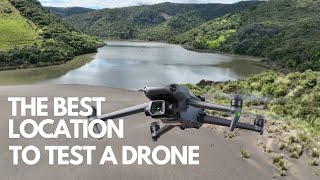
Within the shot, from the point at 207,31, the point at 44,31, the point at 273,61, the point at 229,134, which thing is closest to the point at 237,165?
the point at 229,134

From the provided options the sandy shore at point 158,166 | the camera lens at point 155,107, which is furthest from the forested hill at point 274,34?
the camera lens at point 155,107

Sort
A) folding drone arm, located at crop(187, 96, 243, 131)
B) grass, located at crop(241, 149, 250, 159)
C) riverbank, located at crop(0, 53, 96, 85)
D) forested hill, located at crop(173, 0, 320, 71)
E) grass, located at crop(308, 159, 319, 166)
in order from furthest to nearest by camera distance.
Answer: forested hill, located at crop(173, 0, 320, 71) < riverbank, located at crop(0, 53, 96, 85) < grass, located at crop(241, 149, 250, 159) < grass, located at crop(308, 159, 319, 166) < folding drone arm, located at crop(187, 96, 243, 131)

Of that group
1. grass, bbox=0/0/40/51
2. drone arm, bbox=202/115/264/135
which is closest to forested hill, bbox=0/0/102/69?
grass, bbox=0/0/40/51

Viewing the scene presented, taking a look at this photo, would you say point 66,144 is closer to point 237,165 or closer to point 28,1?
point 237,165

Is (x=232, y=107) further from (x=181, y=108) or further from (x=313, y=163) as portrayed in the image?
(x=313, y=163)

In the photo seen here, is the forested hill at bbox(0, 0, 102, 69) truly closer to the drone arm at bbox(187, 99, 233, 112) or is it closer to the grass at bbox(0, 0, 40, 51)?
the grass at bbox(0, 0, 40, 51)

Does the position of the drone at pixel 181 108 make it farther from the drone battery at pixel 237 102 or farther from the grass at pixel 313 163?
the grass at pixel 313 163

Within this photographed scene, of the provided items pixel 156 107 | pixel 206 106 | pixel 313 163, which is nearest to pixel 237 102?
pixel 206 106
